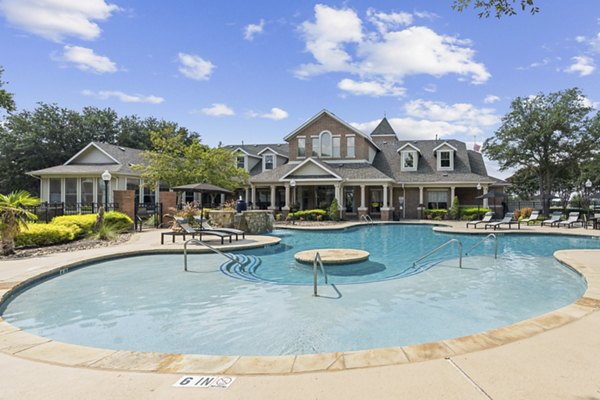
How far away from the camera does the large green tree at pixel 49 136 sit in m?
39.5

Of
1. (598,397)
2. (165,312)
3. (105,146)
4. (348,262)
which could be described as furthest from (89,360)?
(105,146)

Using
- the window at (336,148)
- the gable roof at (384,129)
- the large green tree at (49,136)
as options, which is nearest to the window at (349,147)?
the window at (336,148)

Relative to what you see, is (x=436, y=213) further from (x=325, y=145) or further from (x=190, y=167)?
(x=190, y=167)

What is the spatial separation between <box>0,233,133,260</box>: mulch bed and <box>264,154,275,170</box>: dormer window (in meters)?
20.0

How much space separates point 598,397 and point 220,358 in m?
3.32

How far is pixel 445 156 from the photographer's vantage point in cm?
3052

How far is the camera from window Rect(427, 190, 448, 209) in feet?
98.5

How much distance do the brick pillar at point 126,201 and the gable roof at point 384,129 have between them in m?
30.9

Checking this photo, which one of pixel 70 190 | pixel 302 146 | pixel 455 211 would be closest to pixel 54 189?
pixel 70 190

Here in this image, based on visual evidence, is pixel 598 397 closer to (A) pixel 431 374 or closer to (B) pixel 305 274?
(A) pixel 431 374

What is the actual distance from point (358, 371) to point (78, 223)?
15.8 meters

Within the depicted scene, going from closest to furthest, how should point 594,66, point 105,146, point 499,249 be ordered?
point 499,249, point 594,66, point 105,146

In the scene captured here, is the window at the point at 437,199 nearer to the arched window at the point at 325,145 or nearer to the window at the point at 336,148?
the window at the point at 336,148

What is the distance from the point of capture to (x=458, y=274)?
9.62m
